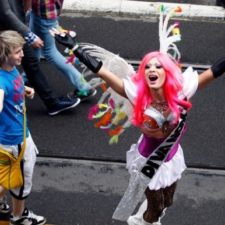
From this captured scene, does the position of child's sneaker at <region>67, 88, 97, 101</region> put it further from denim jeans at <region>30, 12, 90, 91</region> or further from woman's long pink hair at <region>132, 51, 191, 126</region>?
woman's long pink hair at <region>132, 51, 191, 126</region>

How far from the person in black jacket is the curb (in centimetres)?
268

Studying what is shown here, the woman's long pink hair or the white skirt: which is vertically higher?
the woman's long pink hair

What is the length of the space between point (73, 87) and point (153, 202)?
2596 millimetres

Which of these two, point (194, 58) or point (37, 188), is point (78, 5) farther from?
point (37, 188)

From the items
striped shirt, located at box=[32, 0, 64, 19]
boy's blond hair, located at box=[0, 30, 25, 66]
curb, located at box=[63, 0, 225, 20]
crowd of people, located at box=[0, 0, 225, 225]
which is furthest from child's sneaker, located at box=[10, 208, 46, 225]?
curb, located at box=[63, 0, 225, 20]

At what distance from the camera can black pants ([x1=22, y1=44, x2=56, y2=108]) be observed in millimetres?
5793

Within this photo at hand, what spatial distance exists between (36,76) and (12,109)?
5.60 ft

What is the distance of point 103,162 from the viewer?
5.62 m

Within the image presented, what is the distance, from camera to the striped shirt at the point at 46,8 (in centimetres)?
591

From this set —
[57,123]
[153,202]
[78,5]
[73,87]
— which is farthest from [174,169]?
[78,5]

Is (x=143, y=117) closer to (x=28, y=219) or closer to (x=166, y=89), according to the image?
(x=166, y=89)

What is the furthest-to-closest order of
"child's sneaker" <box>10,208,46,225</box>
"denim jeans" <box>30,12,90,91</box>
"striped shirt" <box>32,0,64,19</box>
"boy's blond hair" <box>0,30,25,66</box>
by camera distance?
"denim jeans" <box>30,12,90,91</box> < "striped shirt" <box>32,0,64,19</box> < "child's sneaker" <box>10,208,46,225</box> < "boy's blond hair" <box>0,30,25,66</box>

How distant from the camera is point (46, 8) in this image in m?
5.95

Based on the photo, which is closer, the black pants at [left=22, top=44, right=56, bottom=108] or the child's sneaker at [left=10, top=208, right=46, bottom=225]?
the child's sneaker at [left=10, top=208, right=46, bottom=225]
